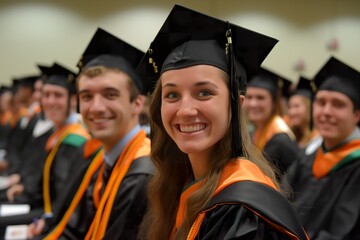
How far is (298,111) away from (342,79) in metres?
2.57

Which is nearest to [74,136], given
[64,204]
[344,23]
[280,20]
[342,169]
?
[64,204]

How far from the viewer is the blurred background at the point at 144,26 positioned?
960 centimetres

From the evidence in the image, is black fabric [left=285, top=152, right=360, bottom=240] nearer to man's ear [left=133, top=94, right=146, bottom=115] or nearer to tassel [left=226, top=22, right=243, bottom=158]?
man's ear [left=133, top=94, right=146, bottom=115]

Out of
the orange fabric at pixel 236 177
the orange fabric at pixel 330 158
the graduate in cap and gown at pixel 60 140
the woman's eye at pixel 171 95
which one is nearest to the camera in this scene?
the orange fabric at pixel 236 177

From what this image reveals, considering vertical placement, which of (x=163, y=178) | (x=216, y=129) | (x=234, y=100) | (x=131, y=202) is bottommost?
(x=131, y=202)

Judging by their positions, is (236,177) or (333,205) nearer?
(236,177)

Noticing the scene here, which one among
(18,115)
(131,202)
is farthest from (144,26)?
(131,202)

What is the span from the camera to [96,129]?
2344 mm

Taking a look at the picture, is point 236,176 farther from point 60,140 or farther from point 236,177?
point 60,140

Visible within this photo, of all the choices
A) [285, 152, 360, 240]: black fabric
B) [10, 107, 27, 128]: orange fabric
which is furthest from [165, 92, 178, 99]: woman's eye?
[10, 107, 27, 128]: orange fabric

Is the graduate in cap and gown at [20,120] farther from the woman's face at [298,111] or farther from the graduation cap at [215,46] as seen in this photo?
the graduation cap at [215,46]

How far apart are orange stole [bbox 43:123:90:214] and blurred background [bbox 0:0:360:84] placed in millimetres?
5906

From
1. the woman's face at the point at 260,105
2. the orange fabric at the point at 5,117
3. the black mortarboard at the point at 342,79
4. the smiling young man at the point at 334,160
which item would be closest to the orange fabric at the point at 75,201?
the smiling young man at the point at 334,160

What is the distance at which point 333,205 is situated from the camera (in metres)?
2.66
